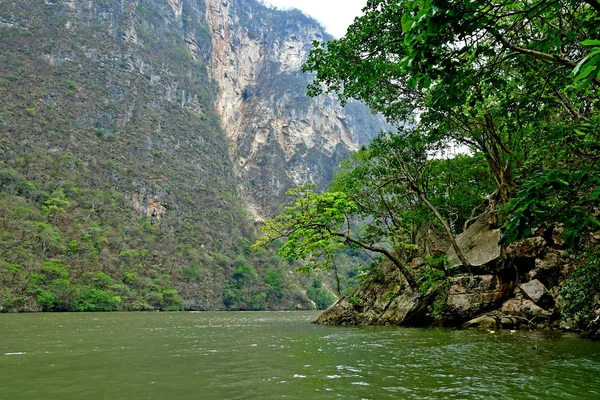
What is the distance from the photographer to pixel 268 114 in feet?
479

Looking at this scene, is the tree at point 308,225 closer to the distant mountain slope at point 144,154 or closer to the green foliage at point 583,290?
the green foliage at point 583,290

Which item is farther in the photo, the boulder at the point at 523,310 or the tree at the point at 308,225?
the tree at the point at 308,225

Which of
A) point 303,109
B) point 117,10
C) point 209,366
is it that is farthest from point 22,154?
point 303,109

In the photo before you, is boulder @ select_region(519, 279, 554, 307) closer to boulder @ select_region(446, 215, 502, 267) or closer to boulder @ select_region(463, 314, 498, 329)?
boulder @ select_region(463, 314, 498, 329)

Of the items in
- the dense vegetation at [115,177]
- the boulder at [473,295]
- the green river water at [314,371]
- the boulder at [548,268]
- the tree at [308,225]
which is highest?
the dense vegetation at [115,177]

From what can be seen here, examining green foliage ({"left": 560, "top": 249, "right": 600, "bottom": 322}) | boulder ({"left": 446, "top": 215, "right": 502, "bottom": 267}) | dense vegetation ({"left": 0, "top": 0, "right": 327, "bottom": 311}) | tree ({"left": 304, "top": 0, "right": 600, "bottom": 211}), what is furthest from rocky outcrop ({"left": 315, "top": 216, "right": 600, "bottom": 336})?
dense vegetation ({"left": 0, "top": 0, "right": 327, "bottom": 311})

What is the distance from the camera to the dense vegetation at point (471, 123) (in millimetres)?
4902

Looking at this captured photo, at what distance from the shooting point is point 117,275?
64188 mm

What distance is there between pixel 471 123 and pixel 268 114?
5252 inches

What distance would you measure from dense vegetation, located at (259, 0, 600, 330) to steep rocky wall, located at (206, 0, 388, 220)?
103 meters

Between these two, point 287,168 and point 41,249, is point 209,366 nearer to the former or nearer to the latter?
point 41,249

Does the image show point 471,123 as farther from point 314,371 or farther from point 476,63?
point 314,371

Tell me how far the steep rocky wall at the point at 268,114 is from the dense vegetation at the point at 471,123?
4065 inches

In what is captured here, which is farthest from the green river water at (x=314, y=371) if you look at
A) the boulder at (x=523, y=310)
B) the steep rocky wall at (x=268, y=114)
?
the steep rocky wall at (x=268, y=114)
